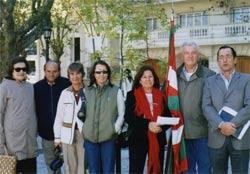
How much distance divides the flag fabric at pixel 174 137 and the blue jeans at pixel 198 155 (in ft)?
0.33

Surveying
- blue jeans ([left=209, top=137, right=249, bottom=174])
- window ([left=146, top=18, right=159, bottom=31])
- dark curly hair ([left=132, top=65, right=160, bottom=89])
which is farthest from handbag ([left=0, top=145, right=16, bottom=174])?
window ([left=146, top=18, right=159, bottom=31])

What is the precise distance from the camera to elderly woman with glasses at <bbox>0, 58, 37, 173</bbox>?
638 cm

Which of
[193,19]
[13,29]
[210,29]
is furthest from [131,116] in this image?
[193,19]

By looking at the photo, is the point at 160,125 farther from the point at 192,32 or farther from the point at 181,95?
the point at 192,32

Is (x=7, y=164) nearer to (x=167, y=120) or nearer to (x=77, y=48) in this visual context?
(x=167, y=120)

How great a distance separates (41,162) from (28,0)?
41.6ft

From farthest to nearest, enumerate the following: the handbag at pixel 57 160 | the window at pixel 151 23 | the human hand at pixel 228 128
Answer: the window at pixel 151 23 → the handbag at pixel 57 160 → the human hand at pixel 228 128

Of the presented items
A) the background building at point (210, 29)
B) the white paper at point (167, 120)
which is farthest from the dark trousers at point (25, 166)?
the background building at point (210, 29)

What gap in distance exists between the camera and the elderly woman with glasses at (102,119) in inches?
245

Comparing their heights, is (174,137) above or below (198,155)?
above

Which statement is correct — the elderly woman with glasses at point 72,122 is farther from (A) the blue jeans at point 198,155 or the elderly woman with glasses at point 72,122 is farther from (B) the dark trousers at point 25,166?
(A) the blue jeans at point 198,155

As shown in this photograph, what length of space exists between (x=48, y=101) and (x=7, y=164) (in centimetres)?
103

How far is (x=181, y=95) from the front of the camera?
20.1 ft

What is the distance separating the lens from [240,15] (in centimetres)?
2977
